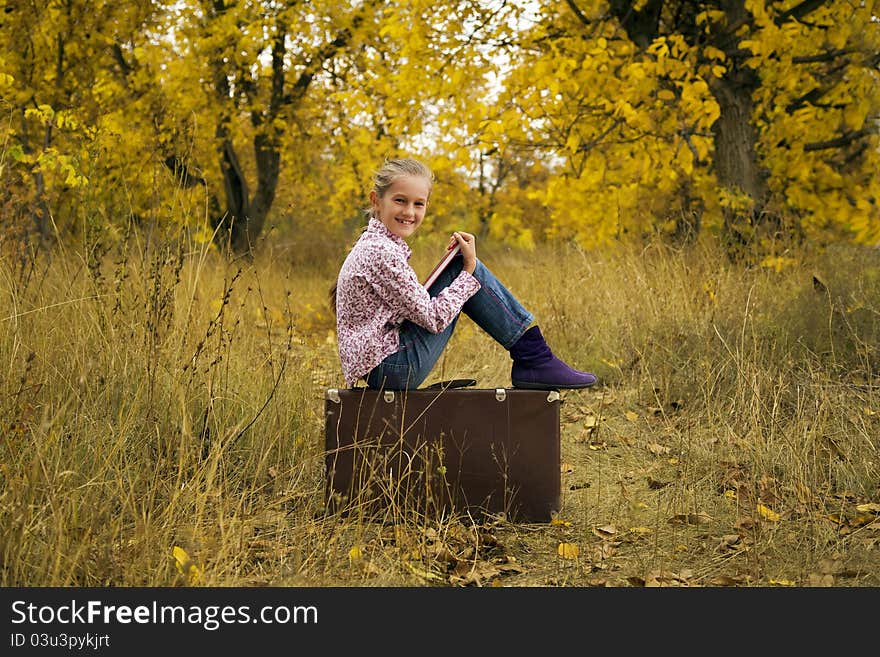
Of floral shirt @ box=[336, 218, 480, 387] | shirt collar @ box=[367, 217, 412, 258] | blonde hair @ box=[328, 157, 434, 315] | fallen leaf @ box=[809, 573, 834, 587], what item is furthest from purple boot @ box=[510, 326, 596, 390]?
fallen leaf @ box=[809, 573, 834, 587]

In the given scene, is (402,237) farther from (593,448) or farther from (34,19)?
(34,19)

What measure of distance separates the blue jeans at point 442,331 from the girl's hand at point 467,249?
4 cm

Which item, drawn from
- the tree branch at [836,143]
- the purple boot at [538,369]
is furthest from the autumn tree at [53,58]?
the tree branch at [836,143]

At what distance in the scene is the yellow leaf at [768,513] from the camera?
11.0 feet

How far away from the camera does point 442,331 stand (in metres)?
3.53

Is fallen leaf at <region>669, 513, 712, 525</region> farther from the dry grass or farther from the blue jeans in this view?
the blue jeans

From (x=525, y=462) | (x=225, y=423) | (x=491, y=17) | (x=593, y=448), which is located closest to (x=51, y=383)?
(x=225, y=423)

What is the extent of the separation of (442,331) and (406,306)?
0.20 metres

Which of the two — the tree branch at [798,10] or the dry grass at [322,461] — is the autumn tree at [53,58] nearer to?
the dry grass at [322,461]

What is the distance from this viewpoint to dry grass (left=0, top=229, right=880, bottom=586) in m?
2.76

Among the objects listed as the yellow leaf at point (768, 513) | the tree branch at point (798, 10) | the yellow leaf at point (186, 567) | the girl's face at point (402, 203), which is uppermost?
the tree branch at point (798, 10)

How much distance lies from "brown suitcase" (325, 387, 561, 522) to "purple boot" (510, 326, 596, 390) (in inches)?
6.7

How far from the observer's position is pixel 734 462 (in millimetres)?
3979

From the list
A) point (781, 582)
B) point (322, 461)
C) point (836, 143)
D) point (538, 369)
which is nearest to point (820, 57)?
point (836, 143)
